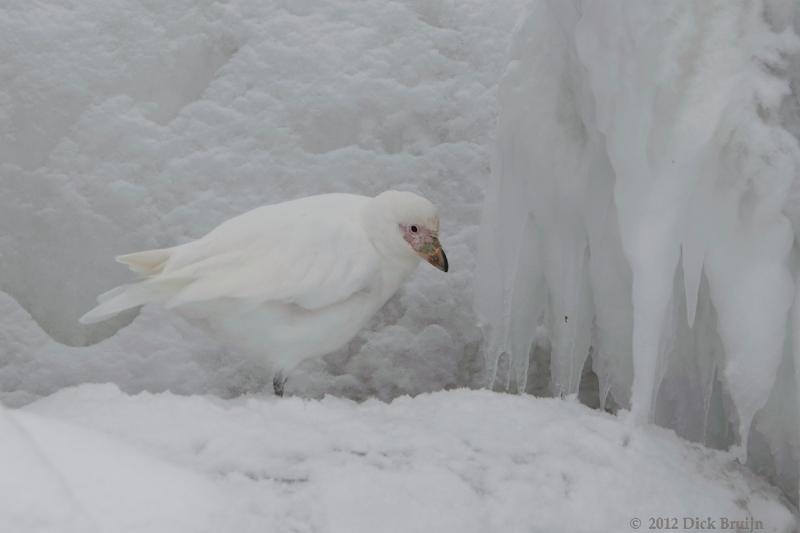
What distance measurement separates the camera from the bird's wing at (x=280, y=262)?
9.48 ft

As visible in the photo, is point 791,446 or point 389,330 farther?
point 389,330

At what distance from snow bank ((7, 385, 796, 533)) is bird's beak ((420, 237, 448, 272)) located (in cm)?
44

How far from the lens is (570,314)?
3133 mm

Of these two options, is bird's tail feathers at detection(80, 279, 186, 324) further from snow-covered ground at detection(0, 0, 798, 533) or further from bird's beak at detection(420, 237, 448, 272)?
bird's beak at detection(420, 237, 448, 272)

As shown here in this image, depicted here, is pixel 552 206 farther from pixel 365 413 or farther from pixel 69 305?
pixel 69 305

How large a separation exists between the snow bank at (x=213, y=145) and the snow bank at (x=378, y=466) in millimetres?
929

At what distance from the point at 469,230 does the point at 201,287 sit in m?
1.25

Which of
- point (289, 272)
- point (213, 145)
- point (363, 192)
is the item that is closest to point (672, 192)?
point (289, 272)

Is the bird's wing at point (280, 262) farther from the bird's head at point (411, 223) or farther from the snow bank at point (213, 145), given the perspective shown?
the snow bank at point (213, 145)

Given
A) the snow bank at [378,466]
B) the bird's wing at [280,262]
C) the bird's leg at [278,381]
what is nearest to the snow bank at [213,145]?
the bird's leg at [278,381]

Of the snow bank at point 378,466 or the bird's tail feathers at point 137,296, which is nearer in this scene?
the snow bank at point 378,466

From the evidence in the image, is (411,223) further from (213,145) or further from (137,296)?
(213,145)

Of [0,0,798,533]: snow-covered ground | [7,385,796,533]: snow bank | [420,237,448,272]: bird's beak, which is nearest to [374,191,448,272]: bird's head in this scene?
[420,237,448,272]: bird's beak

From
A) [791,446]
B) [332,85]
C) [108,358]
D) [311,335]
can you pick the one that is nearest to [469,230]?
[332,85]
